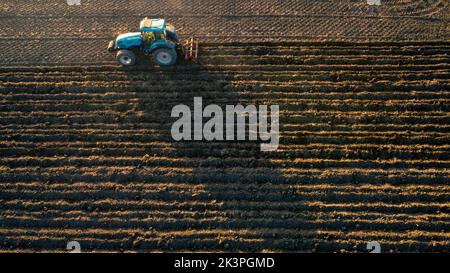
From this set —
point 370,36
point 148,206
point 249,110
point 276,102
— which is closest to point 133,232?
point 148,206

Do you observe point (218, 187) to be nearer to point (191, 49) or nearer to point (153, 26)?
point (191, 49)

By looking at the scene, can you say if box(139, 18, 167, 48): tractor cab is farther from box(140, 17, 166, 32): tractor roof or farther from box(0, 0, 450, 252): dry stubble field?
box(0, 0, 450, 252): dry stubble field

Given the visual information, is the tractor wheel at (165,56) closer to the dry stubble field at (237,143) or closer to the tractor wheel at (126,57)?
the dry stubble field at (237,143)

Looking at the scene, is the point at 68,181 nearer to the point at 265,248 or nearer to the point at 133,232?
the point at 133,232

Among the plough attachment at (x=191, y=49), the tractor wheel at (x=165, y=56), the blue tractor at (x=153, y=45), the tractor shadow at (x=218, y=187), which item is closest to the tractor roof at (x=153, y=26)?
the blue tractor at (x=153, y=45)

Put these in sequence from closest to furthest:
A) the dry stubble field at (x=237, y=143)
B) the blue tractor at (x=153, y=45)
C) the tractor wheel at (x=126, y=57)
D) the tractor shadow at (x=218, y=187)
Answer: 1. the tractor shadow at (x=218, y=187)
2. the dry stubble field at (x=237, y=143)
3. the blue tractor at (x=153, y=45)
4. the tractor wheel at (x=126, y=57)

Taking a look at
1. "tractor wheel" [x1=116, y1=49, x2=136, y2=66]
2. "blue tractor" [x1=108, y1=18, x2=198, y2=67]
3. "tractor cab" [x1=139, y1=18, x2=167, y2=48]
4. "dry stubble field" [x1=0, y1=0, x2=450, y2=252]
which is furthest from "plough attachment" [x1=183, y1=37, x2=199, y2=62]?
"tractor wheel" [x1=116, y1=49, x2=136, y2=66]

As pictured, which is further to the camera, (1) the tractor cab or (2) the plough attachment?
(2) the plough attachment
